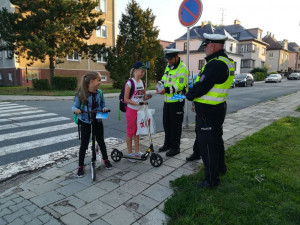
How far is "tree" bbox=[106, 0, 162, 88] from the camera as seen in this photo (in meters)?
20.7

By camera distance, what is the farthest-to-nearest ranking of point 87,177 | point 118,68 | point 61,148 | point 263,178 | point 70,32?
1. point 118,68
2. point 70,32
3. point 61,148
4. point 87,177
5. point 263,178

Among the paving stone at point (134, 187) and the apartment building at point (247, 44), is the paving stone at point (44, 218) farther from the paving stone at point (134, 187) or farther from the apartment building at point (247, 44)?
the apartment building at point (247, 44)

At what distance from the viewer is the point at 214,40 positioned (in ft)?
10.5

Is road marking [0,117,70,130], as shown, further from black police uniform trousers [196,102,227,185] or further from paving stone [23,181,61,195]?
black police uniform trousers [196,102,227,185]

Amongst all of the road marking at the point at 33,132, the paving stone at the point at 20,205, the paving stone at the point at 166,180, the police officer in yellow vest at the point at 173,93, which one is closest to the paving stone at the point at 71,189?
the paving stone at the point at 20,205

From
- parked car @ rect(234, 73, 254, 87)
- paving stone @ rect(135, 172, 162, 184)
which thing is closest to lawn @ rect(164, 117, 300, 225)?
paving stone @ rect(135, 172, 162, 184)

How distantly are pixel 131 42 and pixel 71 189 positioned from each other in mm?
18801

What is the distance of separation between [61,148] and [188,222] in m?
3.86

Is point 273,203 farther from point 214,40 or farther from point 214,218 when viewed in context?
point 214,40

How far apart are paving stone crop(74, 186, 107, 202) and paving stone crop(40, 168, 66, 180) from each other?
→ 806 mm

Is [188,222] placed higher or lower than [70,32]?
lower

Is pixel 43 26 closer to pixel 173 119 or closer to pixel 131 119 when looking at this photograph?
pixel 131 119

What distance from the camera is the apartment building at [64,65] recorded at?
2417 cm

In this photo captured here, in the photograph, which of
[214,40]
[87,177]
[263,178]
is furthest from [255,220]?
[87,177]
